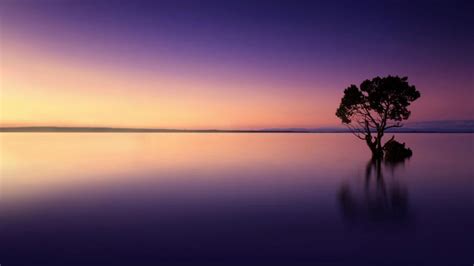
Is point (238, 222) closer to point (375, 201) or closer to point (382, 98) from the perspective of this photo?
point (375, 201)

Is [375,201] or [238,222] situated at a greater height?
[238,222]

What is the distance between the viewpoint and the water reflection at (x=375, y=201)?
1292 centimetres

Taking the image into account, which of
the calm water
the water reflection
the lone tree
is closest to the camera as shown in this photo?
the calm water

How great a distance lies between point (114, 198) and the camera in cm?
1738

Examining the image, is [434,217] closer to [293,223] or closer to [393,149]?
[293,223]

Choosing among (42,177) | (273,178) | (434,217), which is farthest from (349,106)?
(42,177)

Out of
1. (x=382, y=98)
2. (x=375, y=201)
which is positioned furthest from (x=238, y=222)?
(x=382, y=98)

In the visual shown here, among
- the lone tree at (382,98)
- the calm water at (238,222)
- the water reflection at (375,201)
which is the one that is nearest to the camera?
the calm water at (238,222)

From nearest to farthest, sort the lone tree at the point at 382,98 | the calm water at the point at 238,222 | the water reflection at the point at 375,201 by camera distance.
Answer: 1. the calm water at the point at 238,222
2. the water reflection at the point at 375,201
3. the lone tree at the point at 382,98

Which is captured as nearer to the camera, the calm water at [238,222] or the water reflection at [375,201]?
the calm water at [238,222]

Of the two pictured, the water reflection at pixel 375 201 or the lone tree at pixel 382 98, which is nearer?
the water reflection at pixel 375 201

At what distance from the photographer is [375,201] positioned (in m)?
16.0

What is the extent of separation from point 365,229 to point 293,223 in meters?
2.78

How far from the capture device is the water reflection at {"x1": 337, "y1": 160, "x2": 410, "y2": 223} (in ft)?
42.4
